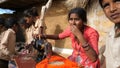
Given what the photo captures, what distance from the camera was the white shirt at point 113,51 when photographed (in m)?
1.78

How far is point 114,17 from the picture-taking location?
70.7 inches

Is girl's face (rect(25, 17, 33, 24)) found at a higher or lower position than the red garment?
Answer: higher

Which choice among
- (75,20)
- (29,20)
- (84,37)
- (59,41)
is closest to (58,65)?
(84,37)

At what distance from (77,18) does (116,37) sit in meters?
1.40

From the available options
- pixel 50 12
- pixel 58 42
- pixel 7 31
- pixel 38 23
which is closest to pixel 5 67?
pixel 7 31

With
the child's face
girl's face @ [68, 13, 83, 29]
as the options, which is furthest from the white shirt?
girl's face @ [68, 13, 83, 29]

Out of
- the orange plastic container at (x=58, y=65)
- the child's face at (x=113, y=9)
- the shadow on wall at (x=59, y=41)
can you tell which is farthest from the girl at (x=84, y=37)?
the shadow on wall at (x=59, y=41)

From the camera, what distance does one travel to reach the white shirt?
178 cm

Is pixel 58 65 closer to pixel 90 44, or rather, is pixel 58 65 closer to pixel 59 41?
pixel 90 44

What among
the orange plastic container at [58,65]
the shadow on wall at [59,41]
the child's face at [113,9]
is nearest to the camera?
the child's face at [113,9]

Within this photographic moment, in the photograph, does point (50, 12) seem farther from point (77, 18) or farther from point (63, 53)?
point (77, 18)

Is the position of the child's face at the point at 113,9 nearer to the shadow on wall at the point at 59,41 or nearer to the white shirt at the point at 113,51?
the white shirt at the point at 113,51

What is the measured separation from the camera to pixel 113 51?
1.81m

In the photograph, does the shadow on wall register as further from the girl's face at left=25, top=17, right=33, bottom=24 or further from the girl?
the girl
